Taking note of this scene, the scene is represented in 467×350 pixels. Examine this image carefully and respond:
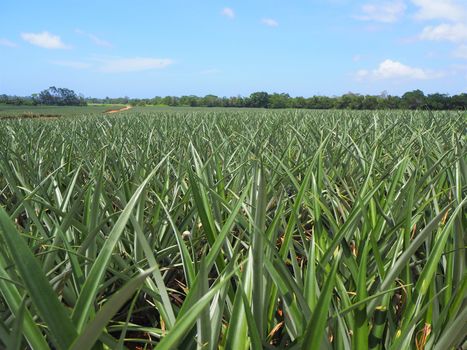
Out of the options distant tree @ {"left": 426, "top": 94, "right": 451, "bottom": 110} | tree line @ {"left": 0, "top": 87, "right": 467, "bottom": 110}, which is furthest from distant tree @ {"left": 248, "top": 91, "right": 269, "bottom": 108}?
distant tree @ {"left": 426, "top": 94, "right": 451, "bottom": 110}

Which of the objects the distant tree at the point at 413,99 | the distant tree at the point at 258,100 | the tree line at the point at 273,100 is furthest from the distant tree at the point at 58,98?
the distant tree at the point at 413,99

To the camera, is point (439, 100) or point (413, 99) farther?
point (439, 100)

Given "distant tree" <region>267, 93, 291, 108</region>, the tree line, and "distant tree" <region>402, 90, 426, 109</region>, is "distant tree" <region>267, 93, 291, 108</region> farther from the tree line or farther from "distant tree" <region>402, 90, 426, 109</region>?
"distant tree" <region>402, 90, 426, 109</region>

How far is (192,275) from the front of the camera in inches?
26.6

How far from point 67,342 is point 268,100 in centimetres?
4939

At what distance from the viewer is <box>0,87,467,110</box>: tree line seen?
87.7 feet

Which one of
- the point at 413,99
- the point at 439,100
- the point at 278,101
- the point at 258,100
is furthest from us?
the point at 258,100

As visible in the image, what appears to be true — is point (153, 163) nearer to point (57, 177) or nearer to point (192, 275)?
point (57, 177)

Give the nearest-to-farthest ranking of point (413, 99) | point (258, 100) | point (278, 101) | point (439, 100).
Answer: point (413, 99), point (439, 100), point (278, 101), point (258, 100)

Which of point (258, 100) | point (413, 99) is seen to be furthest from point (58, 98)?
point (413, 99)

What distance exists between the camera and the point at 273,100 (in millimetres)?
48250

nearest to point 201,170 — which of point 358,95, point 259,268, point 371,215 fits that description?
point 371,215

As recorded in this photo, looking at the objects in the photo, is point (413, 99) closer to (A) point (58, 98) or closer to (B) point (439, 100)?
(B) point (439, 100)

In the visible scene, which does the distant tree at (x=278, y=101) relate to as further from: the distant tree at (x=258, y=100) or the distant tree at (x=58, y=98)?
the distant tree at (x=58, y=98)
